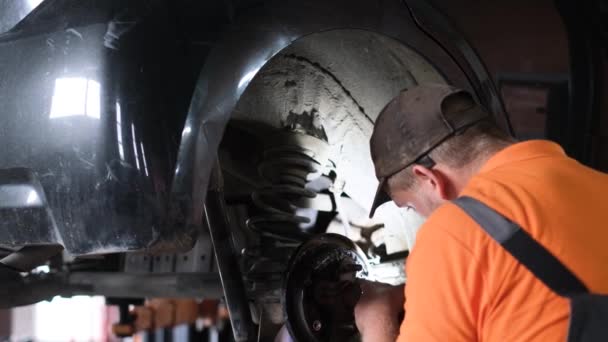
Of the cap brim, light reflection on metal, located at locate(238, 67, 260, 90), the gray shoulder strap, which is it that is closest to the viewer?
the gray shoulder strap

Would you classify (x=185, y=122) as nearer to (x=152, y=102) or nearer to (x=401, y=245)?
(x=152, y=102)

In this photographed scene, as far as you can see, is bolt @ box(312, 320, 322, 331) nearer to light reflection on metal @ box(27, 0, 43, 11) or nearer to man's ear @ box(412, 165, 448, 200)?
man's ear @ box(412, 165, 448, 200)

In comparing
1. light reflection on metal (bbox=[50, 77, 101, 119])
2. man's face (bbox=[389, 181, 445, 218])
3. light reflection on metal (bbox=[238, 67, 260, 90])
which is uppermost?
light reflection on metal (bbox=[238, 67, 260, 90])

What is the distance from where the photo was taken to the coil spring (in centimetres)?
160

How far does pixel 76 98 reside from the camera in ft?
3.43

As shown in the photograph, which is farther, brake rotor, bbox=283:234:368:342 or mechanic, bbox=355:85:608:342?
brake rotor, bbox=283:234:368:342

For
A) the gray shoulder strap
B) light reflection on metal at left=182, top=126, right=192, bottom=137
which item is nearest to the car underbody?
light reflection on metal at left=182, top=126, right=192, bottom=137

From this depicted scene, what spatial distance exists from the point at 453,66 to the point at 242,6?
21.0 inches

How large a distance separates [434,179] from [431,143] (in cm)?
6

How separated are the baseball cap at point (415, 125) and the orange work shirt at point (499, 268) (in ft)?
0.56

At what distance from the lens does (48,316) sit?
3922 millimetres

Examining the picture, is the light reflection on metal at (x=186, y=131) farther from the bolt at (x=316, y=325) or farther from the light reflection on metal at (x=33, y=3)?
the bolt at (x=316, y=325)

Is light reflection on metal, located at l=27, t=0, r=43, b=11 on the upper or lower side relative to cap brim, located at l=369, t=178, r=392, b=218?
upper

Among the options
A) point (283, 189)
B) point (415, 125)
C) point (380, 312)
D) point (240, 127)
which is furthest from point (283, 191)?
point (415, 125)
